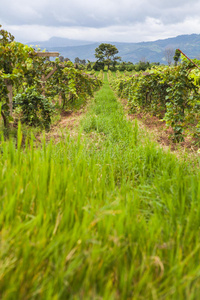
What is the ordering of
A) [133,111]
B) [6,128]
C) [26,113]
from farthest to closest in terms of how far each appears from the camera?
1. [133,111]
2. [26,113]
3. [6,128]

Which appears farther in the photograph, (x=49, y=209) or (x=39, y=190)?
(x=39, y=190)

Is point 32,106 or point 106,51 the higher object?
point 106,51

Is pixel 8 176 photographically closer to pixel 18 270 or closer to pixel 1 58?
pixel 18 270

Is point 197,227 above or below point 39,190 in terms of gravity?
below

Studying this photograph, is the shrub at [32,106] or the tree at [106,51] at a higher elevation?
the tree at [106,51]

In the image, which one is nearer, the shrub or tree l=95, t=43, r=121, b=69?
the shrub

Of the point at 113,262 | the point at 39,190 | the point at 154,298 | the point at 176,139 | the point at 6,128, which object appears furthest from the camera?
the point at 176,139

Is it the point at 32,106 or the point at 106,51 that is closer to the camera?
the point at 32,106

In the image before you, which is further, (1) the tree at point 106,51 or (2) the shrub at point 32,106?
(1) the tree at point 106,51

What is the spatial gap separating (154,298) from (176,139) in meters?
3.99

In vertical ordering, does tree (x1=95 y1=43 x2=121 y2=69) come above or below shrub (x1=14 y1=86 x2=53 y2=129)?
above

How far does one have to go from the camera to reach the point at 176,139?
169 inches

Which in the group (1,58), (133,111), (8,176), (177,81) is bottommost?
(133,111)

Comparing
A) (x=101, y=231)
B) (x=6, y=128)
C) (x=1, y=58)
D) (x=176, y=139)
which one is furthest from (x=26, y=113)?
(x=101, y=231)
